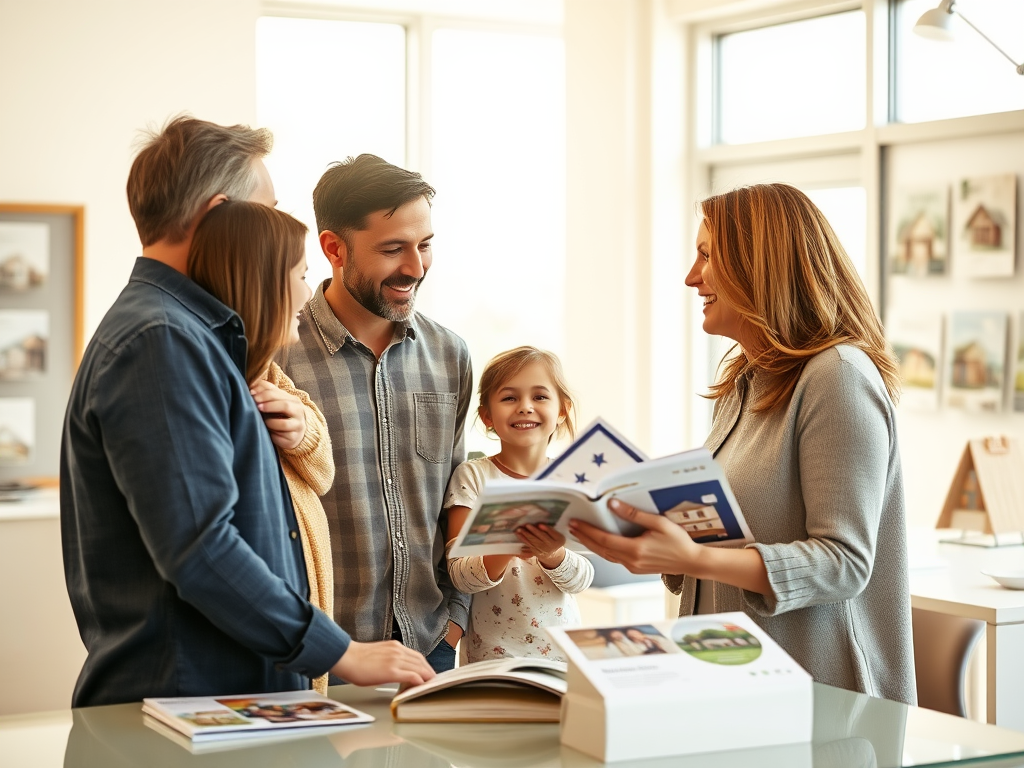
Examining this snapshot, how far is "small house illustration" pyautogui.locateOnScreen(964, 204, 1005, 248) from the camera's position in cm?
412

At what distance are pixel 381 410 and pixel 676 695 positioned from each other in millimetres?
1121

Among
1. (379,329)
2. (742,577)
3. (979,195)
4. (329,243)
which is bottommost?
(742,577)

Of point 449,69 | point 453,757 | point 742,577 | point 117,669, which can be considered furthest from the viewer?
point 449,69

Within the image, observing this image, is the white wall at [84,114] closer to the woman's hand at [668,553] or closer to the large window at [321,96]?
the large window at [321,96]

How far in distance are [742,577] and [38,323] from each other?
2983 millimetres

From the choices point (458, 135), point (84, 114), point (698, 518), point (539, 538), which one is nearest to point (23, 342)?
point (84, 114)

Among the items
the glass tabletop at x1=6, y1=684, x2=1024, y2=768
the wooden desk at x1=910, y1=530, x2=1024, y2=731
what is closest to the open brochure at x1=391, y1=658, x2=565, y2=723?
the glass tabletop at x1=6, y1=684, x2=1024, y2=768

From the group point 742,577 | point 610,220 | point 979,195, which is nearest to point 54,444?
point 610,220

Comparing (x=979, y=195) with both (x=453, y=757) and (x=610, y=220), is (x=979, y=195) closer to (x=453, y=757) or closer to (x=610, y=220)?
(x=610, y=220)

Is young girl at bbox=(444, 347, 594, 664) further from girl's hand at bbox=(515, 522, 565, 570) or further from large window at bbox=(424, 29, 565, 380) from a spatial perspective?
large window at bbox=(424, 29, 565, 380)

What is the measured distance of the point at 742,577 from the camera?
1.83 meters

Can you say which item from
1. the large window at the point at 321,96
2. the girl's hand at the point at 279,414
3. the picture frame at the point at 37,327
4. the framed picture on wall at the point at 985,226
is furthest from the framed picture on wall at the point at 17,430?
the framed picture on wall at the point at 985,226

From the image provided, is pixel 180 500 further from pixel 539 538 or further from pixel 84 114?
pixel 84 114

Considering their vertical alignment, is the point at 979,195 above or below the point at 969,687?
above
